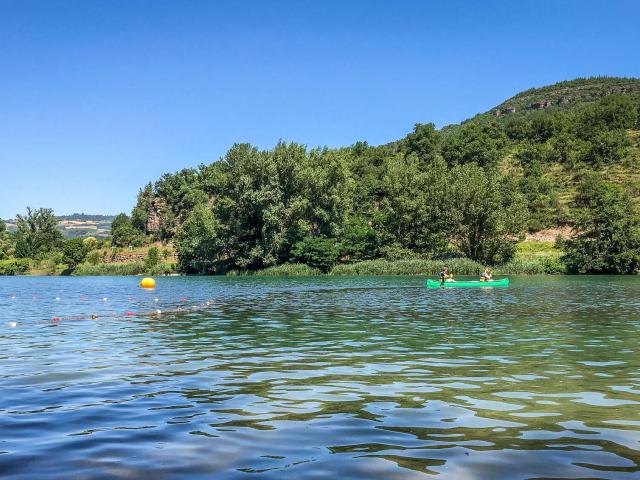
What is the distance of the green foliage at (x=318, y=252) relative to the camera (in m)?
89.2

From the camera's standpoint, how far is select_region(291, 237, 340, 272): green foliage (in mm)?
89188

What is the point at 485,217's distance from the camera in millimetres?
87312

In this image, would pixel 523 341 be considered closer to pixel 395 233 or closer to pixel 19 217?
pixel 395 233

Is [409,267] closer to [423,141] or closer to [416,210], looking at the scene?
[416,210]

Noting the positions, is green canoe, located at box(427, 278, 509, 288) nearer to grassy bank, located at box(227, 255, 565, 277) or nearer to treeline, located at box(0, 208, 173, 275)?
grassy bank, located at box(227, 255, 565, 277)

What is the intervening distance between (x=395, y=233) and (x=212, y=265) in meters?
31.8

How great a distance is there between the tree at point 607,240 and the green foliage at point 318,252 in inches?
1285

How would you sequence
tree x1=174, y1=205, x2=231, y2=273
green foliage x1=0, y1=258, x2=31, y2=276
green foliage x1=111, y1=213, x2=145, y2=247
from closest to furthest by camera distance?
tree x1=174, y1=205, x2=231, y2=273, green foliage x1=0, y1=258, x2=31, y2=276, green foliage x1=111, y1=213, x2=145, y2=247

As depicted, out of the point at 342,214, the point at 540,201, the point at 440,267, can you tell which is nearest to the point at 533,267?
the point at 440,267

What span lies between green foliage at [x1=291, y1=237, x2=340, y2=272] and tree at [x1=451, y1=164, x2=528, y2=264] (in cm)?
1870

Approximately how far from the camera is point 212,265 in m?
103

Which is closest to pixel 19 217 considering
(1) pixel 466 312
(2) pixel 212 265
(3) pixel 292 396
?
(2) pixel 212 265

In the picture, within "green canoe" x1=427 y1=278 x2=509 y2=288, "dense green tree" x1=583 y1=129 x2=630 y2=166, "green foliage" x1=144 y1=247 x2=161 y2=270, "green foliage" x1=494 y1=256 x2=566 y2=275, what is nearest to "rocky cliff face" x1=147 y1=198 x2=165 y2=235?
"green foliage" x1=144 y1=247 x2=161 y2=270

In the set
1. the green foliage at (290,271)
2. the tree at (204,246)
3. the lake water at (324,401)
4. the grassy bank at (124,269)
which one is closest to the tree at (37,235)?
the grassy bank at (124,269)
